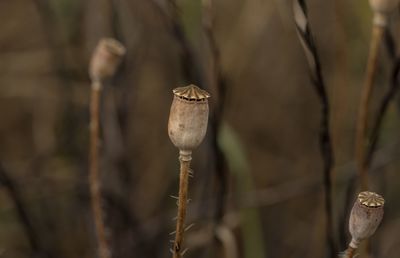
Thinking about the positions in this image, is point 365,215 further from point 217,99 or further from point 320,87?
point 217,99

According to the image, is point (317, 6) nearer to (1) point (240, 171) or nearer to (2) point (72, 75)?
(2) point (72, 75)

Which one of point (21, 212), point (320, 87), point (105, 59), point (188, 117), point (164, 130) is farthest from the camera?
point (164, 130)


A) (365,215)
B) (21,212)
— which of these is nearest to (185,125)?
(365,215)

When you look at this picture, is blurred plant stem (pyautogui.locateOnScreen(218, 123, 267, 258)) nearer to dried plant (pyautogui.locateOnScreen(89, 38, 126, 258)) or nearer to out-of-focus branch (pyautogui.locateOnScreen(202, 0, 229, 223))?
out-of-focus branch (pyautogui.locateOnScreen(202, 0, 229, 223))

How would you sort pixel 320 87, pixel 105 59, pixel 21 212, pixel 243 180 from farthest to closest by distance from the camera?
pixel 243 180 → pixel 21 212 → pixel 105 59 → pixel 320 87

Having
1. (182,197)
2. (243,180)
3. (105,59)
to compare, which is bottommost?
(243,180)

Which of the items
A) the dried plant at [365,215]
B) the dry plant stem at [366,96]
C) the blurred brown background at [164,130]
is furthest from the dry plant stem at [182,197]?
the blurred brown background at [164,130]

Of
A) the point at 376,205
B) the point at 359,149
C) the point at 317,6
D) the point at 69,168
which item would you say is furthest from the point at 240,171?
the point at 317,6

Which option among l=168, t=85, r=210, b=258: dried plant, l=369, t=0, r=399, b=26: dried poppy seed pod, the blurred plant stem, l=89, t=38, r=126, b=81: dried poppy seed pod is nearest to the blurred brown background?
the blurred plant stem

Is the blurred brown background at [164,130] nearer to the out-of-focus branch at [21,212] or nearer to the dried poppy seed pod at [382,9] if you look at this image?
the out-of-focus branch at [21,212]
